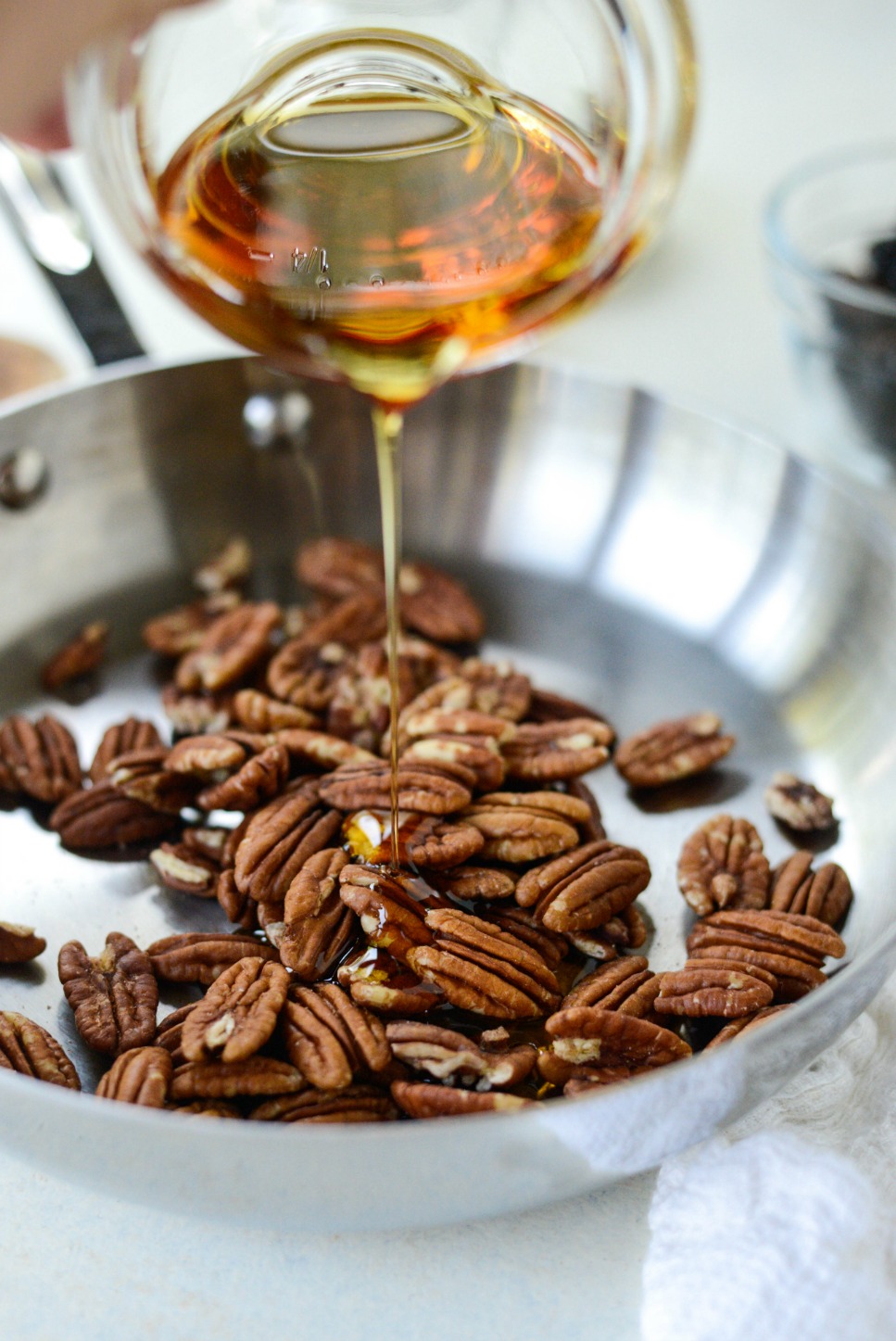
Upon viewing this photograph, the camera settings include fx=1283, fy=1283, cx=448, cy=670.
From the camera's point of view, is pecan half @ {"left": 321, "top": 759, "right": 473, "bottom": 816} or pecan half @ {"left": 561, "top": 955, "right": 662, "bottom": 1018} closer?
pecan half @ {"left": 561, "top": 955, "right": 662, "bottom": 1018}

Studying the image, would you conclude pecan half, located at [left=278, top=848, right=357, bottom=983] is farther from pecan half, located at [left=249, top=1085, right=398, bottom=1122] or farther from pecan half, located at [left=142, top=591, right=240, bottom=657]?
pecan half, located at [left=142, top=591, right=240, bottom=657]

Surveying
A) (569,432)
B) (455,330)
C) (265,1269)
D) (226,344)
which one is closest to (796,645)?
(569,432)

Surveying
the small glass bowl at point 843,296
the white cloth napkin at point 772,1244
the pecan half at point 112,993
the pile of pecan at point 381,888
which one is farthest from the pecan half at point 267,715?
the small glass bowl at point 843,296

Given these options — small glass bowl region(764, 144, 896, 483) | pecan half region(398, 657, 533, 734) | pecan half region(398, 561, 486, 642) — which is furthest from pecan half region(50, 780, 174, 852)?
small glass bowl region(764, 144, 896, 483)

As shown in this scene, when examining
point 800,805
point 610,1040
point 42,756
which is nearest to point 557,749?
point 800,805

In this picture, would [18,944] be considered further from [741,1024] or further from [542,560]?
[542,560]

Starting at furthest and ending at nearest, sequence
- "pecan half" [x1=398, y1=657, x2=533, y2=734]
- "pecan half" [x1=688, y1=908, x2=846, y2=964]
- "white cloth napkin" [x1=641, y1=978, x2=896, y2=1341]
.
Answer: "pecan half" [x1=398, y1=657, x2=533, y2=734] < "pecan half" [x1=688, y1=908, x2=846, y2=964] < "white cloth napkin" [x1=641, y1=978, x2=896, y2=1341]

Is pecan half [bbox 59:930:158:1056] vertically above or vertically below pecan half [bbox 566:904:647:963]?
below
